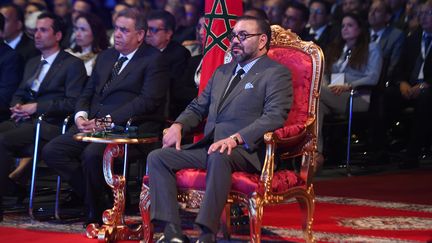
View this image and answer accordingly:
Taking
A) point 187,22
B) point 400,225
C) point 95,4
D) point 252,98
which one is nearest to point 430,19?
point 187,22

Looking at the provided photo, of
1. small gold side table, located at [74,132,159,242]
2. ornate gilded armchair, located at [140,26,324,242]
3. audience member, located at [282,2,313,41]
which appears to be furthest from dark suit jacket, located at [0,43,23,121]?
audience member, located at [282,2,313,41]

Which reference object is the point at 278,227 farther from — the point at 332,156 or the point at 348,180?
the point at 332,156

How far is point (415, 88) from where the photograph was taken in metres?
9.63

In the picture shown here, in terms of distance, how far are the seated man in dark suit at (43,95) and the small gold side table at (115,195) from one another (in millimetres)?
1129

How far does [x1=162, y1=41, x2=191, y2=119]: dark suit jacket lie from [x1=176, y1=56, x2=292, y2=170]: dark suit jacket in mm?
1863

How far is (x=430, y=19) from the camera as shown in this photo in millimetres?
9859

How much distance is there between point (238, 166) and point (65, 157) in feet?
5.57

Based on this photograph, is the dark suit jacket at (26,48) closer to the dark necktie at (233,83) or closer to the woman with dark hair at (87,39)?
the woman with dark hair at (87,39)

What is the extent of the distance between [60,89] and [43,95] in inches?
6.6

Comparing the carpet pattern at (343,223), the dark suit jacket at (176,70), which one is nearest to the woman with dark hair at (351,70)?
the dark suit jacket at (176,70)

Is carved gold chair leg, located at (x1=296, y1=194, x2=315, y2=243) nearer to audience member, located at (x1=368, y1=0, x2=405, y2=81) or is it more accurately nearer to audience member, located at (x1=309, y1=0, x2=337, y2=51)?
audience member, located at (x1=368, y1=0, x2=405, y2=81)

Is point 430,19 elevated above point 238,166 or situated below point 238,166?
above

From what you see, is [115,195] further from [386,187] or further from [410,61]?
[410,61]

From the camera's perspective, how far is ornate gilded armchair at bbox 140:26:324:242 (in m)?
5.80
